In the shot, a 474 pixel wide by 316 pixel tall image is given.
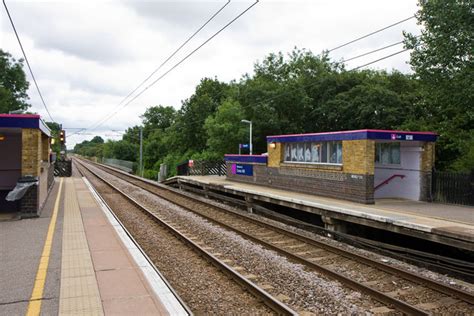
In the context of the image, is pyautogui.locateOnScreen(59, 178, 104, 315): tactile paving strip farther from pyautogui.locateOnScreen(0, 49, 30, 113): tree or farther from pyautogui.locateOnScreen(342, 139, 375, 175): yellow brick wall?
pyautogui.locateOnScreen(0, 49, 30, 113): tree

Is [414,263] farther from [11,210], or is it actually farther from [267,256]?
[11,210]

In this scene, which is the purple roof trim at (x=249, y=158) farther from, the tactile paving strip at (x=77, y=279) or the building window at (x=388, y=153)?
the tactile paving strip at (x=77, y=279)

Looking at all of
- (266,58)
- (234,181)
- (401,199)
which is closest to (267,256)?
(401,199)

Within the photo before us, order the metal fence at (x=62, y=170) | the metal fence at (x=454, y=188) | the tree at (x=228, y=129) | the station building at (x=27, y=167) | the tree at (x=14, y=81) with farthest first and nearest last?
the tree at (x=14, y=81)
the tree at (x=228, y=129)
the metal fence at (x=62, y=170)
the metal fence at (x=454, y=188)
the station building at (x=27, y=167)

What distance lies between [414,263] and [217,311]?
18.4ft

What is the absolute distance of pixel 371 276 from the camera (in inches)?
316

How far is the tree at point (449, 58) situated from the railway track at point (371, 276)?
375 inches

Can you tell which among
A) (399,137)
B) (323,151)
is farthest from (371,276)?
(323,151)

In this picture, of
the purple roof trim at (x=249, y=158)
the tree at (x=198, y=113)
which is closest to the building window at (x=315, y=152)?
the purple roof trim at (x=249, y=158)

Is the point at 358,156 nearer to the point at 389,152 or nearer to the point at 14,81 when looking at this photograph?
the point at 389,152

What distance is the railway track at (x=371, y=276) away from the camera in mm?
6496

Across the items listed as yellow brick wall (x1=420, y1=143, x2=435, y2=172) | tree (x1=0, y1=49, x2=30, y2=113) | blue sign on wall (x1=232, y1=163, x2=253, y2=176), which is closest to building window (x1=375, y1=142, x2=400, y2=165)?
yellow brick wall (x1=420, y1=143, x2=435, y2=172)

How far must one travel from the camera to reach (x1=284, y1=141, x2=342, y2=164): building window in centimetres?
1642

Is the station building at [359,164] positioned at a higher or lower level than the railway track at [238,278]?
higher
